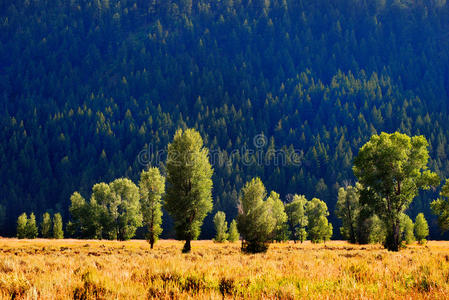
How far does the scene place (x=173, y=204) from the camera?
31922 millimetres

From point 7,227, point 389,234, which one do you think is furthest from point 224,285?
point 7,227

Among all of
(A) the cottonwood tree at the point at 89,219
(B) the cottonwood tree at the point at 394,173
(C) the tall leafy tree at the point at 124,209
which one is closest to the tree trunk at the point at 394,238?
(B) the cottonwood tree at the point at 394,173

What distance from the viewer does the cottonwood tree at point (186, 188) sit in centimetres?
3183

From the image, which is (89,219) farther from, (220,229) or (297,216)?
(297,216)

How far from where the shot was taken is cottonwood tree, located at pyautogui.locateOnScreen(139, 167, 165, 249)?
149ft

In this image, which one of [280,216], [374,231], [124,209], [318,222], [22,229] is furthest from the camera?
[22,229]

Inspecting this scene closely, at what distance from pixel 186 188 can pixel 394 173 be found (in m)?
22.6

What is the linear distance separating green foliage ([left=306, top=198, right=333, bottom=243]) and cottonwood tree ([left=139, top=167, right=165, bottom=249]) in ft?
154

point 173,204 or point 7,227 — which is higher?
point 173,204

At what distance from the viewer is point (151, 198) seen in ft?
152

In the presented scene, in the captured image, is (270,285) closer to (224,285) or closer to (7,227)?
(224,285)

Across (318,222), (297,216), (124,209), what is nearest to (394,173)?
(318,222)

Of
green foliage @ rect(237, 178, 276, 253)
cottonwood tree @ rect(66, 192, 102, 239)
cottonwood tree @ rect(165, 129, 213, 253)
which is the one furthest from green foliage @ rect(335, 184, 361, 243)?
cottonwood tree @ rect(66, 192, 102, 239)

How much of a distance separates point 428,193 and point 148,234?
189717 millimetres
